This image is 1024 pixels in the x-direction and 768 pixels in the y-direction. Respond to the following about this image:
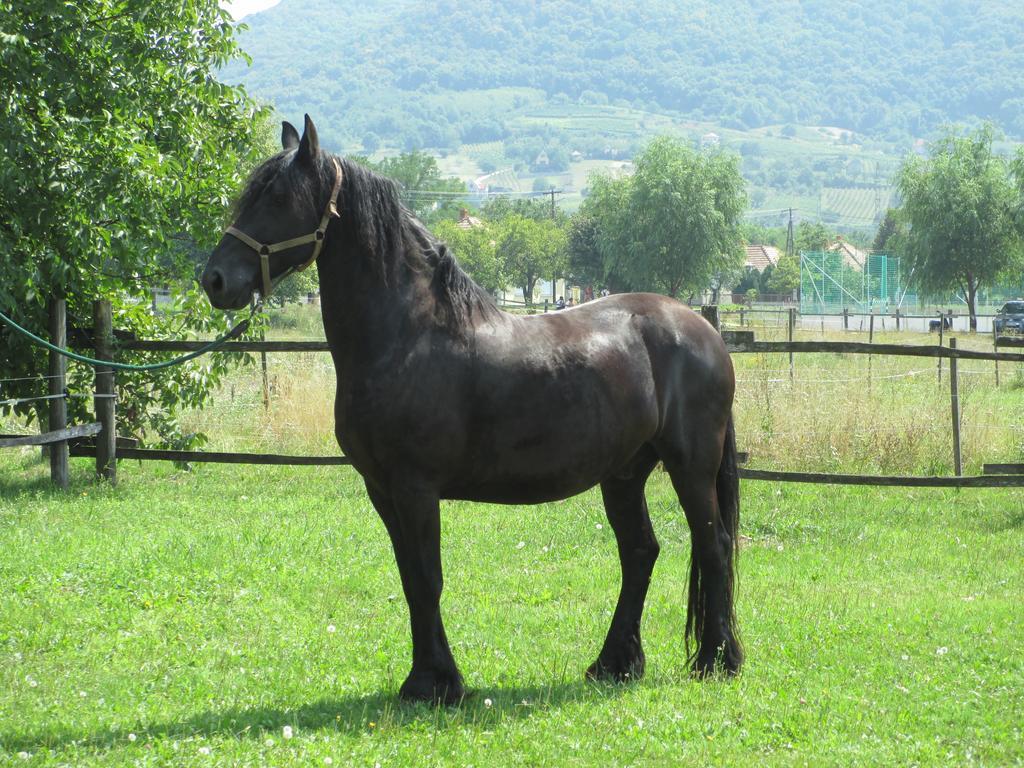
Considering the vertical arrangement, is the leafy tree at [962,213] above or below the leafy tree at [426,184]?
below

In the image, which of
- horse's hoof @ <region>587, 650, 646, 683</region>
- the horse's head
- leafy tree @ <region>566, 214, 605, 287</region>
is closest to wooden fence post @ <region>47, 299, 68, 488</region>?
the horse's head

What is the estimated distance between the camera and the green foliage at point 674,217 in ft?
211

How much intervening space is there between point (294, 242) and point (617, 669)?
2.63 m

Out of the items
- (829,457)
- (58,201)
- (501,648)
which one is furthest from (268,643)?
(829,457)

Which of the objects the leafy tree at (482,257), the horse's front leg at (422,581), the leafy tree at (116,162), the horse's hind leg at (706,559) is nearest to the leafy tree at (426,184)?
the leafy tree at (482,257)

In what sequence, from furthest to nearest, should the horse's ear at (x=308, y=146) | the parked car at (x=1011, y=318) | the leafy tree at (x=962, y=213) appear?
the leafy tree at (x=962, y=213) < the parked car at (x=1011, y=318) < the horse's ear at (x=308, y=146)

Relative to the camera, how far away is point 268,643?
5.76m

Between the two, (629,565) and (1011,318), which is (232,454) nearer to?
(629,565)

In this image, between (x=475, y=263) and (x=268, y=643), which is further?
(x=475, y=263)

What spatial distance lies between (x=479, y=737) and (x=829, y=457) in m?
7.75

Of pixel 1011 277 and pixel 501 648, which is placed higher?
pixel 1011 277

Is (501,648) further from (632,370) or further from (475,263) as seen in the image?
(475,263)

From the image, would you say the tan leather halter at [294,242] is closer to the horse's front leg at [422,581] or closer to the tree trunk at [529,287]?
the horse's front leg at [422,581]

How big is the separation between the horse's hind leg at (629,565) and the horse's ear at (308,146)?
7.27 feet
